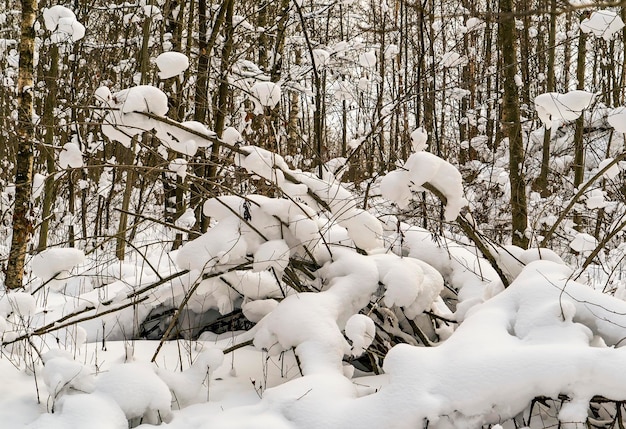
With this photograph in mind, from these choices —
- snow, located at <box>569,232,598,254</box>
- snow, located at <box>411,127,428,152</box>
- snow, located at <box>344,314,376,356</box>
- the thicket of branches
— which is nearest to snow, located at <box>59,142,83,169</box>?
the thicket of branches

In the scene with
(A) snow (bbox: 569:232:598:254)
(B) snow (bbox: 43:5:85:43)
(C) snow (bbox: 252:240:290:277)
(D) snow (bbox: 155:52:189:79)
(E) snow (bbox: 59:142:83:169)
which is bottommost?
(A) snow (bbox: 569:232:598:254)

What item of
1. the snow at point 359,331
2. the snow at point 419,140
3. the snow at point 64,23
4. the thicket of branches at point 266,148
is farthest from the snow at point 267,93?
the snow at point 64,23

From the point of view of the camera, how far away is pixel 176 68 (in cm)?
342

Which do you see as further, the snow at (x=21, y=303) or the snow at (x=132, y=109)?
the snow at (x=132, y=109)

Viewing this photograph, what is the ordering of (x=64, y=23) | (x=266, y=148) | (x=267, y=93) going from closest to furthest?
(x=267, y=93) < (x=64, y=23) < (x=266, y=148)

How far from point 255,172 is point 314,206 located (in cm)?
51

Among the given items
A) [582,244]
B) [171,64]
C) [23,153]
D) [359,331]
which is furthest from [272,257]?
[23,153]

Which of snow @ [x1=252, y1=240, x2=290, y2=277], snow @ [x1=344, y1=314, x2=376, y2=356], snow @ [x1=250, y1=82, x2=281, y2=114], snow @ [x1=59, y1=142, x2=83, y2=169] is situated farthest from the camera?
snow @ [x1=250, y1=82, x2=281, y2=114]

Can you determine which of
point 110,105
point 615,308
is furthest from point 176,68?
point 615,308

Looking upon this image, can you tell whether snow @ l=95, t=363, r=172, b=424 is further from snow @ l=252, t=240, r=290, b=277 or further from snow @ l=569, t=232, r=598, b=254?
snow @ l=569, t=232, r=598, b=254

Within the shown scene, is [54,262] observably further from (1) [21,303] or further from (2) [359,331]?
(2) [359,331]

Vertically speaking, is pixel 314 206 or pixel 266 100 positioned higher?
pixel 266 100

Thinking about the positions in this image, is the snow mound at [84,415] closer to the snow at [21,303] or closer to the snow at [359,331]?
the snow at [21,303]

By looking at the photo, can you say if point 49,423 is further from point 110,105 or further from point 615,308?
point 615,308
